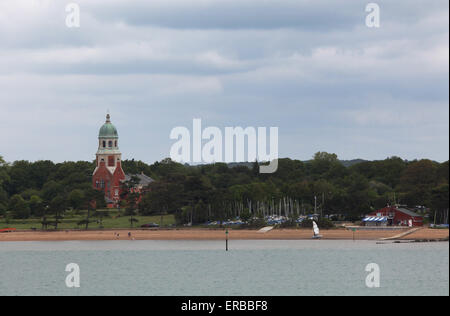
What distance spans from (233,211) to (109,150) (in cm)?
5356

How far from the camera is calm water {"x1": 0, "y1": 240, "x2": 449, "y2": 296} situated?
264ft

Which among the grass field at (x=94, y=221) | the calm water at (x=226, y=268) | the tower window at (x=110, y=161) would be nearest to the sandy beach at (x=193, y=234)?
the calm water at (x=226, y=268)

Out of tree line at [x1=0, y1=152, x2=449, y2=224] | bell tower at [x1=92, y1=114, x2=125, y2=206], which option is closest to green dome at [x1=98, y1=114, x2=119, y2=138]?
bell tower at [x1=92, y1=114, x2=125, y2=206]

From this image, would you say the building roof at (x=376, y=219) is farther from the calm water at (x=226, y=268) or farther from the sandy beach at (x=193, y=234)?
the calm water at (x=226, y=268)

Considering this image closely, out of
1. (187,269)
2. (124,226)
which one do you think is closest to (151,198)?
(124,226)

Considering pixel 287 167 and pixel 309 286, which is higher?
pixel 287 167

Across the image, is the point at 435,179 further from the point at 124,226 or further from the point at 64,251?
the point at 64,251

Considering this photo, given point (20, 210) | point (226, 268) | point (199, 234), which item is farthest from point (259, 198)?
point (226, 268)

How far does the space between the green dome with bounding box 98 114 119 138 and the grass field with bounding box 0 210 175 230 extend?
4088 cm

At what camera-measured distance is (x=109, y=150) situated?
628 ft

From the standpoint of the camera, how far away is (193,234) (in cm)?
12756

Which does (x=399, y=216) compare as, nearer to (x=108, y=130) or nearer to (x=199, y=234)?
(x=199, y=234)

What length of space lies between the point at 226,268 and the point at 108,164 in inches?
3944

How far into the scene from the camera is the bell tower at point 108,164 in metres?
184
